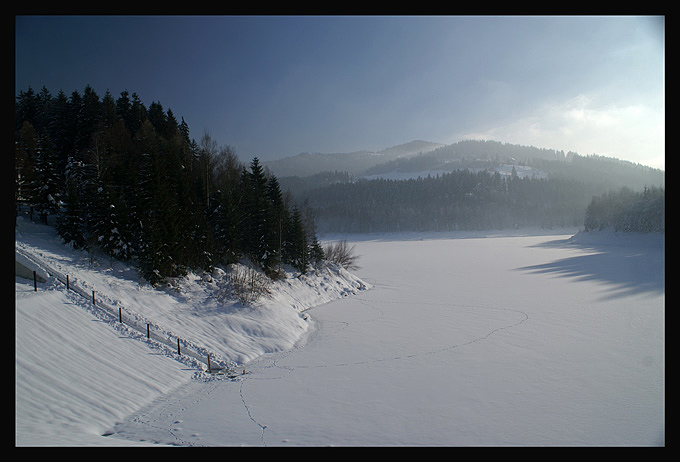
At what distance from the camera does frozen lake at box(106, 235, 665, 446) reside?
32.1ft

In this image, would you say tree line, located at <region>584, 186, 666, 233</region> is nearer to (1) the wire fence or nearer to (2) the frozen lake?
(2) the frozen lake

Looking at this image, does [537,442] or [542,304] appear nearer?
[537,442]

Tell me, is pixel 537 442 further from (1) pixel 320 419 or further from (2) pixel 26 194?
(2) pixel 26 194

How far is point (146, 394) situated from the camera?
473 inches

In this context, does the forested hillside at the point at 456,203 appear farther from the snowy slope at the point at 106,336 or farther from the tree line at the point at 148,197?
the snowy slope at the point at 106,336

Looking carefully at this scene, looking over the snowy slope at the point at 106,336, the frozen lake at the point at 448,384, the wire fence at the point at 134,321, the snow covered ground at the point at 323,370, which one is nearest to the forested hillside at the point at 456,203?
the snowy slope at the point at 106,336

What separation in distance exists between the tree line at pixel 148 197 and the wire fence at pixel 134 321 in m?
3.93

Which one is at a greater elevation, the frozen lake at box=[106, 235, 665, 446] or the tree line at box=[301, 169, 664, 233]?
the tree line at box=[301, 169, 664, 233]

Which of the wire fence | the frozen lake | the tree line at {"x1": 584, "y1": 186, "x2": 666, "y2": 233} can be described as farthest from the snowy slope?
the tree line at {"x1": 584, "y1": 186, "x2": 666, "y2": 233}

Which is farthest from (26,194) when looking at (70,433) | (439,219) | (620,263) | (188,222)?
(439,219)

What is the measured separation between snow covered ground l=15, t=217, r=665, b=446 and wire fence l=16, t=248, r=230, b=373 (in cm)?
29

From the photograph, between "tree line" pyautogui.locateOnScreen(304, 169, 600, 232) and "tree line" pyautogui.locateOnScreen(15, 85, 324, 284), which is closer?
"tree line" pyautogui.locateOnScreen(15, 85, 324, 284)

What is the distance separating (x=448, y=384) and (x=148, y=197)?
22.8 meters

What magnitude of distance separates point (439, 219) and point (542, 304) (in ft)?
365
